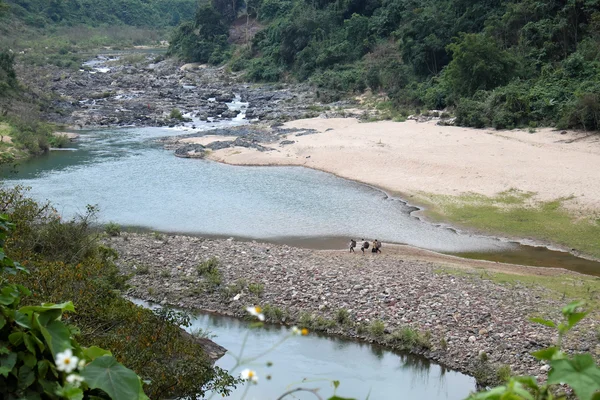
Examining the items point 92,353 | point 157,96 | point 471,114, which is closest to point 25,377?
point 92,353

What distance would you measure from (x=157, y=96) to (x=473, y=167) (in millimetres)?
34263

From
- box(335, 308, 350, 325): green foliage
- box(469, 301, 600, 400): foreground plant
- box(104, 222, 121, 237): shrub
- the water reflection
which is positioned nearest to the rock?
box(104, 222, 121, 237): shrub

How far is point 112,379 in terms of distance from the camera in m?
3.35

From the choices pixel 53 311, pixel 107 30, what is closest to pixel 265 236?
pixel 53 311

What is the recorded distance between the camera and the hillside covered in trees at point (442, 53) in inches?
1364

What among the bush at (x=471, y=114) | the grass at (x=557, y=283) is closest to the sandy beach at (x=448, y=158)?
the bush at (x=471, y=114)

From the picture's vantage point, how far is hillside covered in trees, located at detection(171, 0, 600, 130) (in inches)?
1364

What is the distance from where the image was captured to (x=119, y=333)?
10125 mm

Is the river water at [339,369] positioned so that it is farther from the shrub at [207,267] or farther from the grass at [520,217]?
the grass at [520,217]

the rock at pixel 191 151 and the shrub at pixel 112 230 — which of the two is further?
the rock at pixel 191 151

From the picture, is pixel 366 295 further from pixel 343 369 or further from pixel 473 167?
pixel 473 167

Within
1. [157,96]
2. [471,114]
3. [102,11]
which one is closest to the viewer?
[471,114]

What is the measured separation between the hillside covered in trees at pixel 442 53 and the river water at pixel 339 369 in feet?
72.0

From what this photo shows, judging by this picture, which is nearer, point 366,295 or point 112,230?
point 366,295
